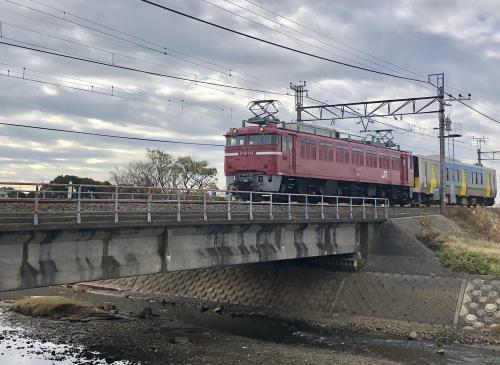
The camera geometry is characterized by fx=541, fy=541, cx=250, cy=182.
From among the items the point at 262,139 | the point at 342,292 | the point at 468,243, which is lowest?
the point at 342,292

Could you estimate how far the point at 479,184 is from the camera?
57125 mm

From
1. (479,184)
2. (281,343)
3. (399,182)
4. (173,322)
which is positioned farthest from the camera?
(479,184)

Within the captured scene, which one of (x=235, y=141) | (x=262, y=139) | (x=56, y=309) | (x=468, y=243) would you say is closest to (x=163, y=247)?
(x=56, y=309)

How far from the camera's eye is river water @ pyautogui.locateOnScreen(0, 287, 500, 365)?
20266mm

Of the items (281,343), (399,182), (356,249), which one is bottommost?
(281,343)

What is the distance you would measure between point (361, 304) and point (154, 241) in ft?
45.9

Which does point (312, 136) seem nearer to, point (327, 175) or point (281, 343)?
point (327, 175)

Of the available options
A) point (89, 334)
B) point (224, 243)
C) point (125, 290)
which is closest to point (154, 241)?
point (224, 243)

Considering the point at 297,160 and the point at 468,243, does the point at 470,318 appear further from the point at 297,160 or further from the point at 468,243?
the point at 297,160

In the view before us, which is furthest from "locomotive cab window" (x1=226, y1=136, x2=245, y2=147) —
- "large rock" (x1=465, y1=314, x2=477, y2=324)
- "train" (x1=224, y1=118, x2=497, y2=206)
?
"large rock" (x1=465, y1=314, x2=477, y2=324)

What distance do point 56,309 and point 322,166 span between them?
1793cm

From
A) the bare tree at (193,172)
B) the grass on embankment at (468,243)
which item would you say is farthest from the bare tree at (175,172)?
the grass on embankment at (468,243)

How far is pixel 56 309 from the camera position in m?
29.1

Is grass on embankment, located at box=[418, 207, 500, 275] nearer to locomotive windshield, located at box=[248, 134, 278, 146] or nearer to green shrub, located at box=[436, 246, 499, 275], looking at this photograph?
green shrub, located at box=[436, 246, 499, 275]
